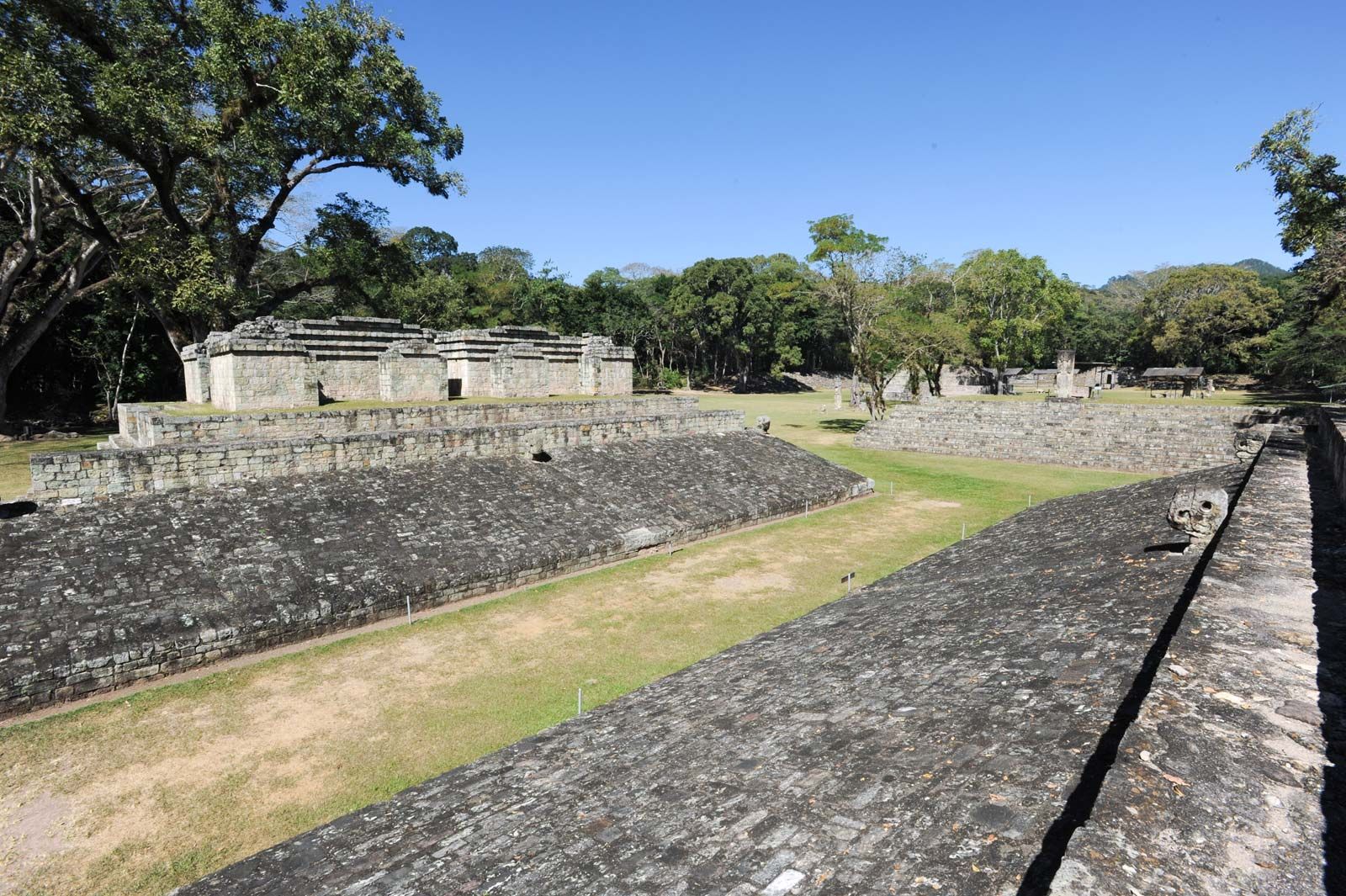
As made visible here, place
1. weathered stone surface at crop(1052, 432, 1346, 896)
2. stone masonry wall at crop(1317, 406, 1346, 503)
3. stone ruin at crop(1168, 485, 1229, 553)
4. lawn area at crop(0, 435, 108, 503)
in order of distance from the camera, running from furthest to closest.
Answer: lawn area at crop(0, 435, 108, 503)
stone masonry wall at crop(1317, 406, 1346, 503)
stone ruin at crop(1168, 485, 1229, 553)
weathered stone surface at crop(1052, 432, 1346, 896)

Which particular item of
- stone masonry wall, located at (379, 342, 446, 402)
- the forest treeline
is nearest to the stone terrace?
stone masonry wall, located at (379, 342, 446, 402)

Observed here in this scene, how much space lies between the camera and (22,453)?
71.9 ft

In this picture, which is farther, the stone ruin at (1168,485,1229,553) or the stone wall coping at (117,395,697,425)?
the stone wall coping at (117,395,697,425)

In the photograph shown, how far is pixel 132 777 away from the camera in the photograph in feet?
21.4

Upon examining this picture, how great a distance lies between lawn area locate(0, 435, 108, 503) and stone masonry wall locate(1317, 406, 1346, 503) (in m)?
23.1

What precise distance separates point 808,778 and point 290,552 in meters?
9.35

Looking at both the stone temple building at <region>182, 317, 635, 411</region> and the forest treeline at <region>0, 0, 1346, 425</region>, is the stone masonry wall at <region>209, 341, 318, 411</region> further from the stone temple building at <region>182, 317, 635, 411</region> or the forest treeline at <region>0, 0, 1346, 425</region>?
the forest treeline at <region>0, 0, 1346, 425</region>

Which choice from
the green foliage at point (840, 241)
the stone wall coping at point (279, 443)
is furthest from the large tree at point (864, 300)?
the stone wall coping at point (279, 443)

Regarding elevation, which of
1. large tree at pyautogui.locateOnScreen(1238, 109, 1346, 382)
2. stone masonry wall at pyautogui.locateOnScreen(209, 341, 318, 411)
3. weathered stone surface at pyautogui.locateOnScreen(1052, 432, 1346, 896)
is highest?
large tree at pyautogui.locateOnScreen(1238, 109, 1346, 382)

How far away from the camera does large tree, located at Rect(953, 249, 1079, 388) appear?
46.3 metres

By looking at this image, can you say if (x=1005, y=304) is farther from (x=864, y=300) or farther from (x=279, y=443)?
(x=279, y=443)

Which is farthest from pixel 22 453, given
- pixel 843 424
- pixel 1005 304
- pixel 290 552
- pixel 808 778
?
pixel 1005 304

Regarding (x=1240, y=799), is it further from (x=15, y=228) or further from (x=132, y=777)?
(x=15, y=228)

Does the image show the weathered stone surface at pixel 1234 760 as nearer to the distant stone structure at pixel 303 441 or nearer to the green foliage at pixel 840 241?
the distant stone structure at pixel 303 441
